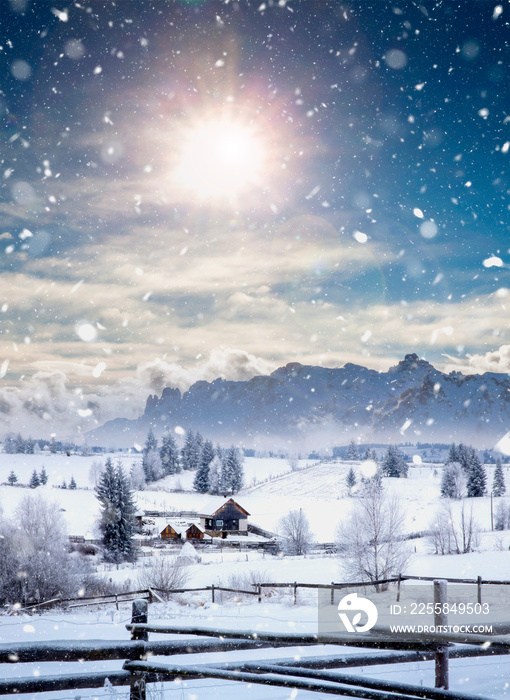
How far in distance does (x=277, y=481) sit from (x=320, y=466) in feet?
75.2

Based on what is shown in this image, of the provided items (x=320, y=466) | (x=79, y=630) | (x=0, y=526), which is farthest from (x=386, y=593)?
(x=320, y=466)

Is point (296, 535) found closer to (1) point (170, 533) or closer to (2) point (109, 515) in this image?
(2) point (109, 515)

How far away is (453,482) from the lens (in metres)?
85.6

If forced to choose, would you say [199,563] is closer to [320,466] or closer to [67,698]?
[67,698]

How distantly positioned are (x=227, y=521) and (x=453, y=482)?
4311 centimetres

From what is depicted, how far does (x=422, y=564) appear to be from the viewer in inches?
1358

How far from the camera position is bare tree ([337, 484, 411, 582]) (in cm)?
2714

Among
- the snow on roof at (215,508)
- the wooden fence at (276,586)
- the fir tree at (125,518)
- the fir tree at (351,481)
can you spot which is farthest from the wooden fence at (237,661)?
the fir tree at (351,481)

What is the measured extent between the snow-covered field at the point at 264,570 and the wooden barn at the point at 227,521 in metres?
1.95

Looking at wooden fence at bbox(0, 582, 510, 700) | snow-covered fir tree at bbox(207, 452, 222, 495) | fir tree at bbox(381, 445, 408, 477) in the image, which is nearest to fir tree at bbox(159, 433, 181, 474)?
snow-covered fir tree at bbox(207, 452, 222, 495)

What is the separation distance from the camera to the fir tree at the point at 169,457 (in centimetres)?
12131

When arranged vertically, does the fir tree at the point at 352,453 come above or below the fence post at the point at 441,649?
above

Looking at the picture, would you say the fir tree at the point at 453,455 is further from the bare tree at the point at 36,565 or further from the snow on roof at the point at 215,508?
the bare tree at the point at 36,565

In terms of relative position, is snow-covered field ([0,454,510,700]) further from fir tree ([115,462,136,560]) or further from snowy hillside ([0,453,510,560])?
fir tree ([115,462,136,560])
